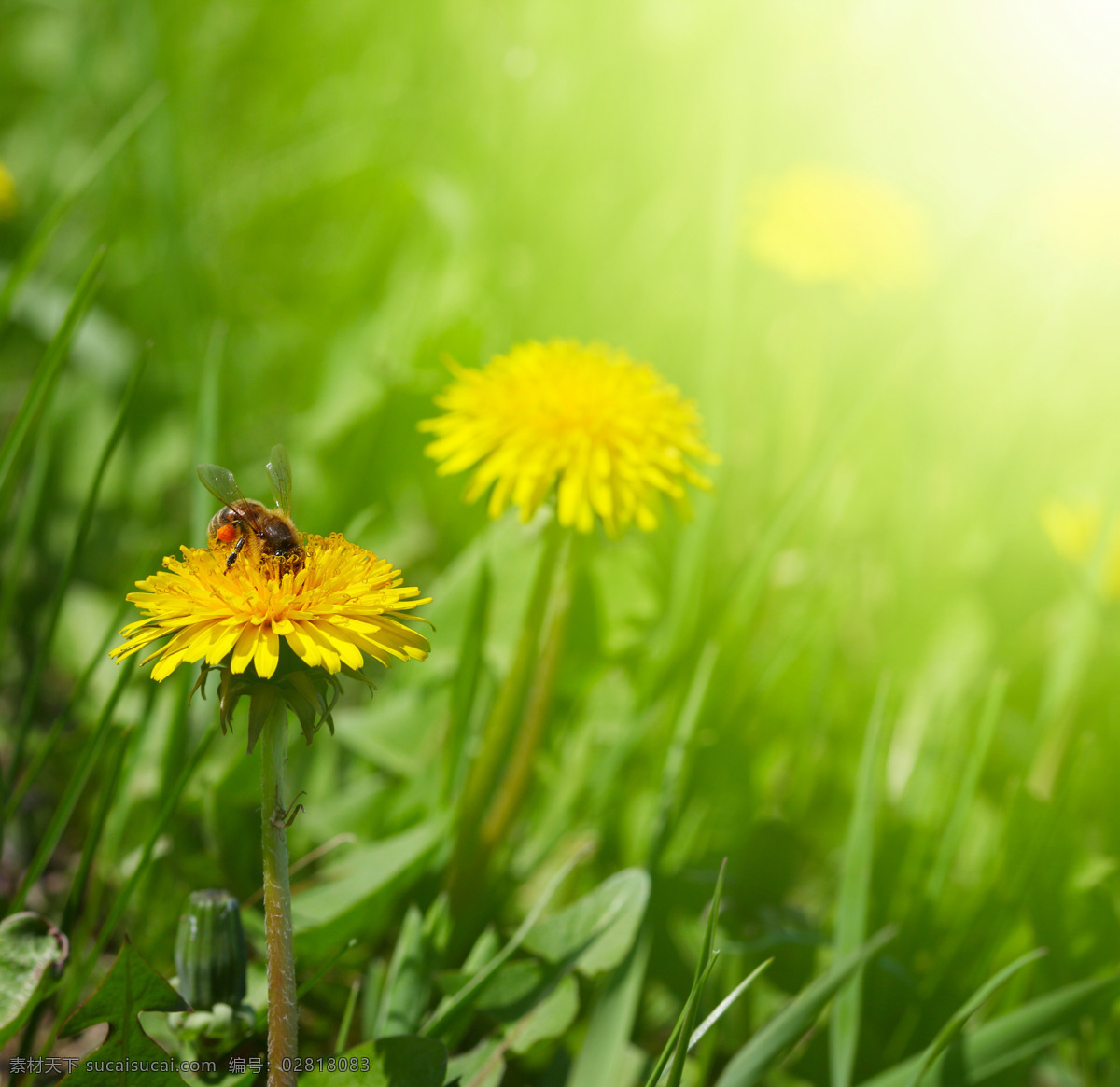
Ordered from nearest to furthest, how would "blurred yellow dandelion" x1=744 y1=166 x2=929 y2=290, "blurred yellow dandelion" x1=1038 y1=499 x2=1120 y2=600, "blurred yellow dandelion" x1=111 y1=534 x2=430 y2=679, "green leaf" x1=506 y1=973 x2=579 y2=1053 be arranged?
"blurred yellow dandelion" x1=111 y1=534 x2=430 y2=679, "green leaf" x1=506 y1=973 x2=579 y2=1053, "blurred yellow dandelion" x1=1038 y1=499 x2=1120 y2=600, "blurred yellow dandelion" x1=744 y1=166 x2=929 y2=290

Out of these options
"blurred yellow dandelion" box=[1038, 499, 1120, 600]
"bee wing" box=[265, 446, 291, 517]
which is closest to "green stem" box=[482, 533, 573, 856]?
"bee wing" box=[265, 446, 291, 517]

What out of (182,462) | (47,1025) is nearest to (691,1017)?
(47,1025)

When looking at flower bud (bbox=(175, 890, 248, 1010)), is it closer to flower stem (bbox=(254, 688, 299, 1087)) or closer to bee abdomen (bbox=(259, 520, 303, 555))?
flower stem (bbox=(254, 688, 299, 1087))

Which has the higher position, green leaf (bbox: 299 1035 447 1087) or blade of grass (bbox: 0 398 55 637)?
blade of grass (bbox: 0 398 55 637)

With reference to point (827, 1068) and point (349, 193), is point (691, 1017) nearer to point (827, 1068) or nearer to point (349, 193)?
point (827, 1068)

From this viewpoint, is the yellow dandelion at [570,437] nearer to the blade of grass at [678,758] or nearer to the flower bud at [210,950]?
the blade of grass at [678,758]

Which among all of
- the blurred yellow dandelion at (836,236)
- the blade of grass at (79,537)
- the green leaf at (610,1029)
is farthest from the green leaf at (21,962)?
the blurred yellow dandelion at (836,236)
